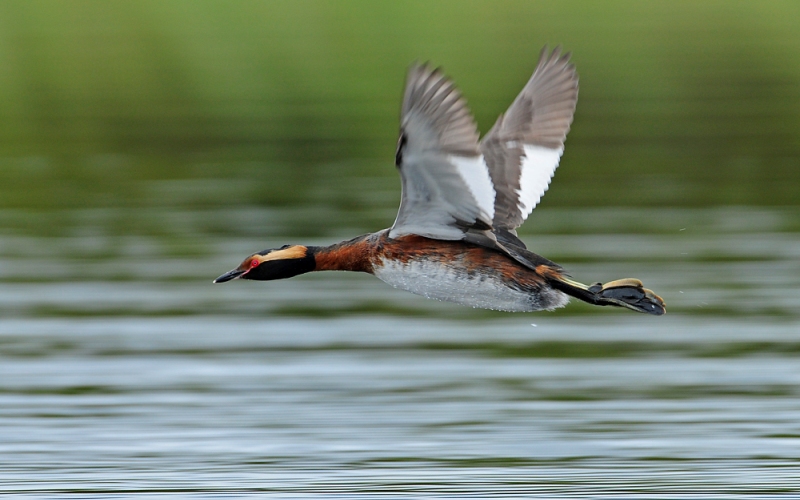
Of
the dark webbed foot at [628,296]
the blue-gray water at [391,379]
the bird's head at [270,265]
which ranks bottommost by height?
the blue-gray water at [391,379]

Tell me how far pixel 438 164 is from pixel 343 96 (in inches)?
470

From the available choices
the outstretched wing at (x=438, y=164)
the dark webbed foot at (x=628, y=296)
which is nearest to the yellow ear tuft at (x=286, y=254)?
the outstretched wing at (x=438, y=164)

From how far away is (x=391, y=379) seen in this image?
10070mm

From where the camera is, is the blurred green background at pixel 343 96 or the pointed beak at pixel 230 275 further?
the blurred green background at pixel 343 96

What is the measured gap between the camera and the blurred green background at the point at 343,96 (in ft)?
52.7

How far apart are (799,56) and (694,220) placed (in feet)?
22.1

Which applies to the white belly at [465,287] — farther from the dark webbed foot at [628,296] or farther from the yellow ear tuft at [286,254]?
the yellow ear tuft at [286,254]

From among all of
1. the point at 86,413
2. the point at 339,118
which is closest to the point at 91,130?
the point at 339,118

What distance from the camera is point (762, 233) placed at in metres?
13.7

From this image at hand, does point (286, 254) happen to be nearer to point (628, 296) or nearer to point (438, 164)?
point (438, 164)

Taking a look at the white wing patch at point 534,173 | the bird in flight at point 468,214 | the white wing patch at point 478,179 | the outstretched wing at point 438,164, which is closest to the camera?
the outstretched wing at point 438,164

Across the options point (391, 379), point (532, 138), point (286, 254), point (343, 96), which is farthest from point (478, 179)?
point (343, 96)

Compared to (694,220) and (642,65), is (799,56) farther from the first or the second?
(694,220)

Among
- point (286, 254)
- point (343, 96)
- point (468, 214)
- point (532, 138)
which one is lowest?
point (286, 254)
